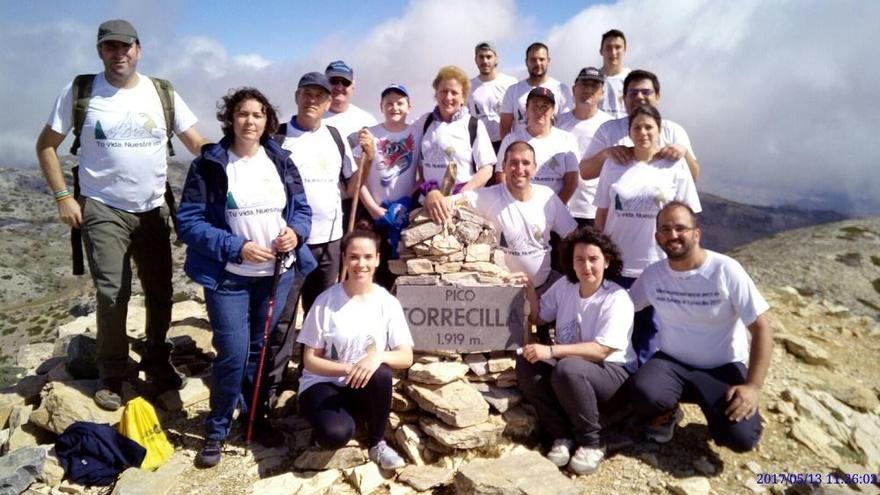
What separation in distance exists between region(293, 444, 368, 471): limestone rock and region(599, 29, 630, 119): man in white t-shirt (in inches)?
245

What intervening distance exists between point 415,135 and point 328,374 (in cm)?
333

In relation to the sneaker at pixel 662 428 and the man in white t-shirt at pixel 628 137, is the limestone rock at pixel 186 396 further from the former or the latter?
the man in white t-shirt at pixel 628 137

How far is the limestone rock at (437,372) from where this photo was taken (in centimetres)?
552

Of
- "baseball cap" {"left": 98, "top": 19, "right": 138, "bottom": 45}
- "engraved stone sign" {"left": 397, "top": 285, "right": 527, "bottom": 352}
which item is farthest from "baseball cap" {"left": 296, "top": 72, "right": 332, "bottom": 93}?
"engraved stone sign" {"left": 397, "top": 285, "right": 527, "bottom": 352}

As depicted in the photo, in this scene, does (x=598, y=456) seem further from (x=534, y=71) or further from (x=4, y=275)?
(x=4, y=275)

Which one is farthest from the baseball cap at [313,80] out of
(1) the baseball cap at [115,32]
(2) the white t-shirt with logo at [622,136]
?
(2) the white t-shirt with logo at [622,136]

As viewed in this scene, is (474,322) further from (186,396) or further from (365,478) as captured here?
(186,396)

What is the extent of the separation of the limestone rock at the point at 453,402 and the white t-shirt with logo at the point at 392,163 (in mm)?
2539

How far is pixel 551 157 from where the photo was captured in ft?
22.5

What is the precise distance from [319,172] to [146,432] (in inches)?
130

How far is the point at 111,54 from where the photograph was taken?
5383 millimetres

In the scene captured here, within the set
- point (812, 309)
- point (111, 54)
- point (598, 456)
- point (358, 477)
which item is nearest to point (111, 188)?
point (111, 54)

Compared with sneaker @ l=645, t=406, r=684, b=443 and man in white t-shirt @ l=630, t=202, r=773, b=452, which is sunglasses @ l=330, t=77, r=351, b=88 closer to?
man in white t-shirt @ l=630, t=202, r=773, b=452

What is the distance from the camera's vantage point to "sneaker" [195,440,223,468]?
5293mm
